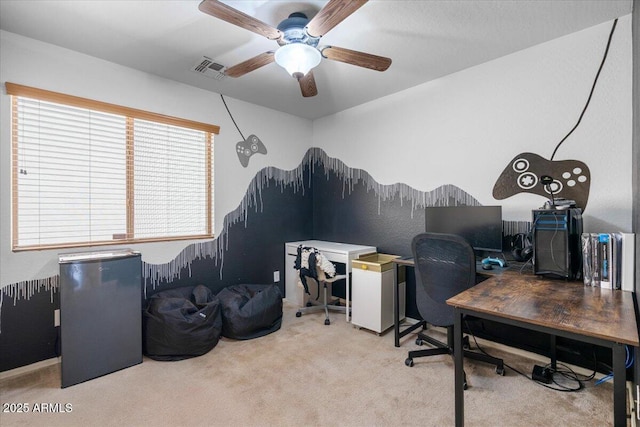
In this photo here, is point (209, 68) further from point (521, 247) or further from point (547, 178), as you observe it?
point (521, 247)

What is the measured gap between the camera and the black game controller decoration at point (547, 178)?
2176 mm

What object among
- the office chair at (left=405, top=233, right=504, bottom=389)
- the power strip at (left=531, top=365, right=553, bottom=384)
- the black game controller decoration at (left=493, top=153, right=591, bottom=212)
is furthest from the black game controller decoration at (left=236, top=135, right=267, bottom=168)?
the power strip at (left=531, top=365, right=553, bottom=384)

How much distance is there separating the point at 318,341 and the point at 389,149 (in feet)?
7.21

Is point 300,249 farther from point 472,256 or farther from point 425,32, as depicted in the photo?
point 425,32

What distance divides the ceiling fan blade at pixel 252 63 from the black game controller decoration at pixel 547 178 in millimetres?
2151

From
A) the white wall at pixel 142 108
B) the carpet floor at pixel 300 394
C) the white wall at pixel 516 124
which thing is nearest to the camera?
the carpet floor at pixel 300 394

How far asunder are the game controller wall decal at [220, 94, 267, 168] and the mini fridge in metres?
1.64

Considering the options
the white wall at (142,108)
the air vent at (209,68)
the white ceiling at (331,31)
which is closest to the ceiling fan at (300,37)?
the white ceiling at (331,31)

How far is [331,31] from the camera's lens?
2.14 meters

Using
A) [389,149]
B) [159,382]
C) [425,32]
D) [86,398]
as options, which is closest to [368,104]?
[389,149]

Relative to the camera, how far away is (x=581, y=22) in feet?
6.73

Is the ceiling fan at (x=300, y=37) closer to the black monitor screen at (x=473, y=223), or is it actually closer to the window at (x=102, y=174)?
the window at (x=102, y=174)

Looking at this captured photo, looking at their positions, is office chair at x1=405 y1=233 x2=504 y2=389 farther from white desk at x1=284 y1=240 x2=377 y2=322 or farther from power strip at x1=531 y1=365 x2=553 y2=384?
white desk at x1=284 y1=240 x2=377 y2=322

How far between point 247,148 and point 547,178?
9.78ft
